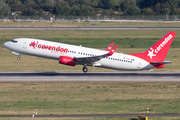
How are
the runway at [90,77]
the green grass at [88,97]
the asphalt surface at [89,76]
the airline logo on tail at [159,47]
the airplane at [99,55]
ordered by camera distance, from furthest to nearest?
1. the airplane at [99,55]
2. the airline logo on tail at [159,47]
3. the asphalt surface at [89,76]
4. the runway at [90,77]
5. the green grass at [88,97]

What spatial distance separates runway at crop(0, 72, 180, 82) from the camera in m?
48.3

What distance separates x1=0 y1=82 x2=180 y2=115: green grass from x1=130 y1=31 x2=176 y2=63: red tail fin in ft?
21.2

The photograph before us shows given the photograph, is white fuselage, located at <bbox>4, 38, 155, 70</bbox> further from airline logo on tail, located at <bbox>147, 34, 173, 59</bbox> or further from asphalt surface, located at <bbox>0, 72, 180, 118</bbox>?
asphalt surface, located at <bbox>0, 72, 180, 118</bbox>

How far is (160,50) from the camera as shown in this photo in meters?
50.8

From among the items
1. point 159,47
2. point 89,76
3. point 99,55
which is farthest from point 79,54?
point 159,47

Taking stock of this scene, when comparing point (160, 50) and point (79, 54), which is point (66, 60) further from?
point (160, 50)

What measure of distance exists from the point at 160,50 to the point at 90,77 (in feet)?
42.6

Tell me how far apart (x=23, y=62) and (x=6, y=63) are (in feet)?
12.2

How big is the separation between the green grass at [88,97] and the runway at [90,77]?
7.20 ft

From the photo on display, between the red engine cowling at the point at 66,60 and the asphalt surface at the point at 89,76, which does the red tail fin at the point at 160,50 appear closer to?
the asphalt surface at the point at 89,76

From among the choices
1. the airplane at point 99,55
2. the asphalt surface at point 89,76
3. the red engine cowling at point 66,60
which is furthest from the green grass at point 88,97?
the airplane at point 99,55

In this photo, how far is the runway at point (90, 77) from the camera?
159 ft

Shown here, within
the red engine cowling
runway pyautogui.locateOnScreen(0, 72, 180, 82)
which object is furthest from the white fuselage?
runway pyautogui.locateOnScreen(0, 72, 180, 82)

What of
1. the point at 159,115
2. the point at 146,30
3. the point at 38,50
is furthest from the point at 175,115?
the point at 146,30
